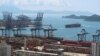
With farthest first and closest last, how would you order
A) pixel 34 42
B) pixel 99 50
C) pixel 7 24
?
pixel 7 24 < pixel 34 42 < pixel 99 50

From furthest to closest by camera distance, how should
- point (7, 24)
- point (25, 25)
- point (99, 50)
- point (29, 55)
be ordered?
point (25, 25), point (7, 24), point (29, 55), point (99, 50)

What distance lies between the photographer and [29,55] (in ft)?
74.2

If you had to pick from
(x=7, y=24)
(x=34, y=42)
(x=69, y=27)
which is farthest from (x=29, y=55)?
(x=69, y=27)

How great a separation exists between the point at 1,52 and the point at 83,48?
1935 cm

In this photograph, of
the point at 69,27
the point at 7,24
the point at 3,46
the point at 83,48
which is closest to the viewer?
the point at 3,46

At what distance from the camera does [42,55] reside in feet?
70.9

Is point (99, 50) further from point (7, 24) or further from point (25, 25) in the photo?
point (25, 25)

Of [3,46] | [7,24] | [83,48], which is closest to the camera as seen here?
[3,46]

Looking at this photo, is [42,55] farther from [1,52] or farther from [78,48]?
[78,48]

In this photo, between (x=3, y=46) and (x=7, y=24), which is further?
(x=7, y=24)

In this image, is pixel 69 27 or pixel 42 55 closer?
pixel 42 55

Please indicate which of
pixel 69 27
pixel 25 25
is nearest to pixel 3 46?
pixel 25 25

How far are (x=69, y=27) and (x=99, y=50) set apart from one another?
144 metres

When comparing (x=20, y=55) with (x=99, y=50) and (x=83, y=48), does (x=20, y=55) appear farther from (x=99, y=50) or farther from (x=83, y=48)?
(x=83, y=48)
